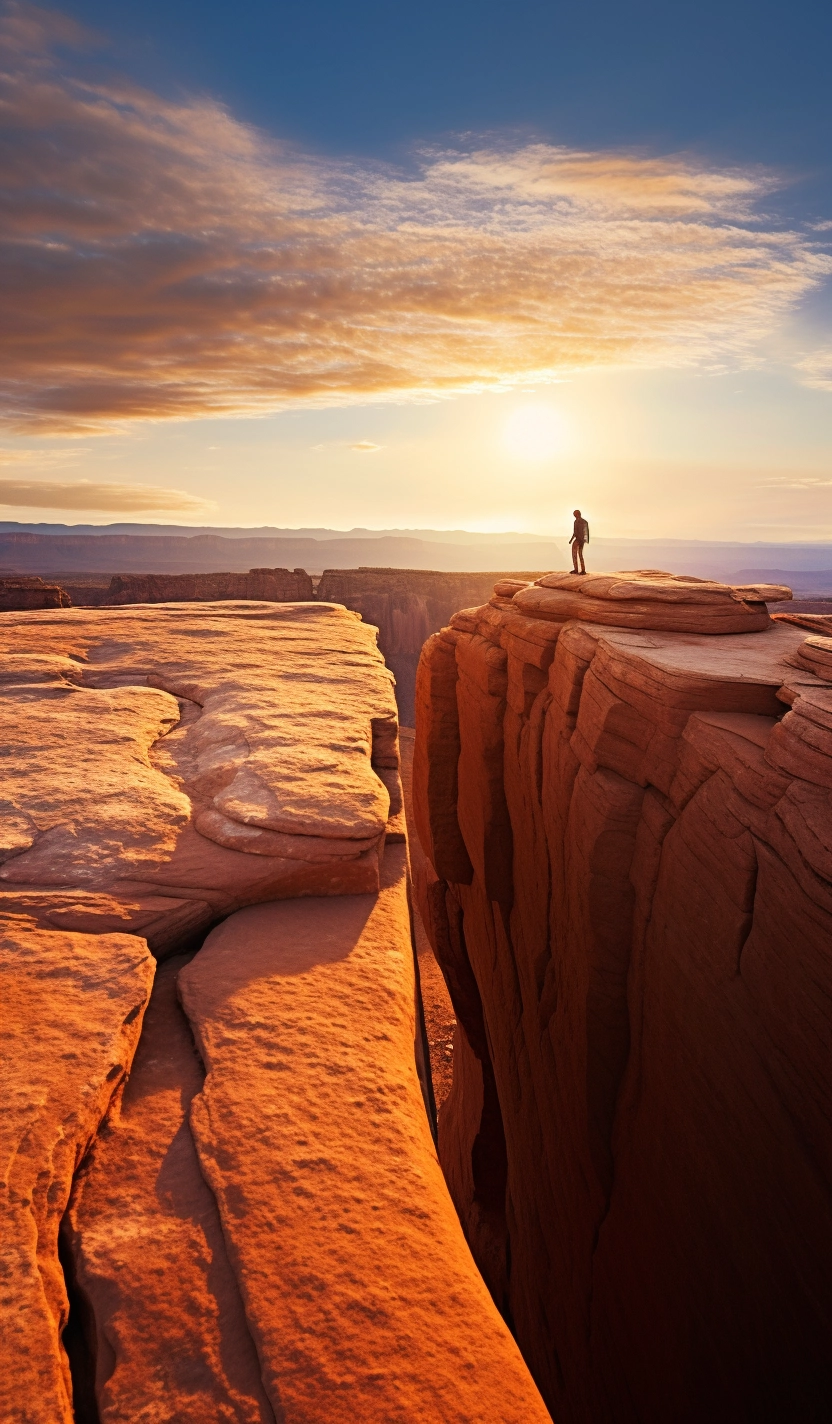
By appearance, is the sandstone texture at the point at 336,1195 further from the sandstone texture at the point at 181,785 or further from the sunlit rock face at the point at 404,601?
the sunlit rock face at the point at 404,601

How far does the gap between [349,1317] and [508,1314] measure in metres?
9.84

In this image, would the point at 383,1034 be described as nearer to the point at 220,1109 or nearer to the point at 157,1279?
the point at 220,1109

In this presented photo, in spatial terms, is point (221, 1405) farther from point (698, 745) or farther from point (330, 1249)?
point (698, 745)

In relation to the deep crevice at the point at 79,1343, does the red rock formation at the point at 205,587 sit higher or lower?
higher

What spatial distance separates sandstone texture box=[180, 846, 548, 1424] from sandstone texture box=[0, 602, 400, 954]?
0.43 meters

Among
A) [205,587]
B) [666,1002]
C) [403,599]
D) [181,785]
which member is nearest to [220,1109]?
[181,785]

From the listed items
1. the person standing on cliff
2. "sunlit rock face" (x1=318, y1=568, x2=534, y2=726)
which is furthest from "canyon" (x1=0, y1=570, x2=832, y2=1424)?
"sunlit rock face" (x1=318, y1=568, x2=534, y2=726)

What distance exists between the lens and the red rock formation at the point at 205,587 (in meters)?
34.9

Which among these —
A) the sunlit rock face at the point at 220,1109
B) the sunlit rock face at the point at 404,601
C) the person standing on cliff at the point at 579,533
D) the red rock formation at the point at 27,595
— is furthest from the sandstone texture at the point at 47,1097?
the sunlit rock face at the point at 404,601

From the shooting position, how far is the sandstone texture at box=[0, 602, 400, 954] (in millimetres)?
3441

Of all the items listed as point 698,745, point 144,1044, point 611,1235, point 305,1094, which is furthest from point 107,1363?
point 611,1235

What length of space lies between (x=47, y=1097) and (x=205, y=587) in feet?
114

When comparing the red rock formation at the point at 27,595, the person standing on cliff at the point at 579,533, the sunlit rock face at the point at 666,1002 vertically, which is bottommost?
the sunlit rock face at the point at 666,1002

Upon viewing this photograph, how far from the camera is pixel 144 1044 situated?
2703 mm
